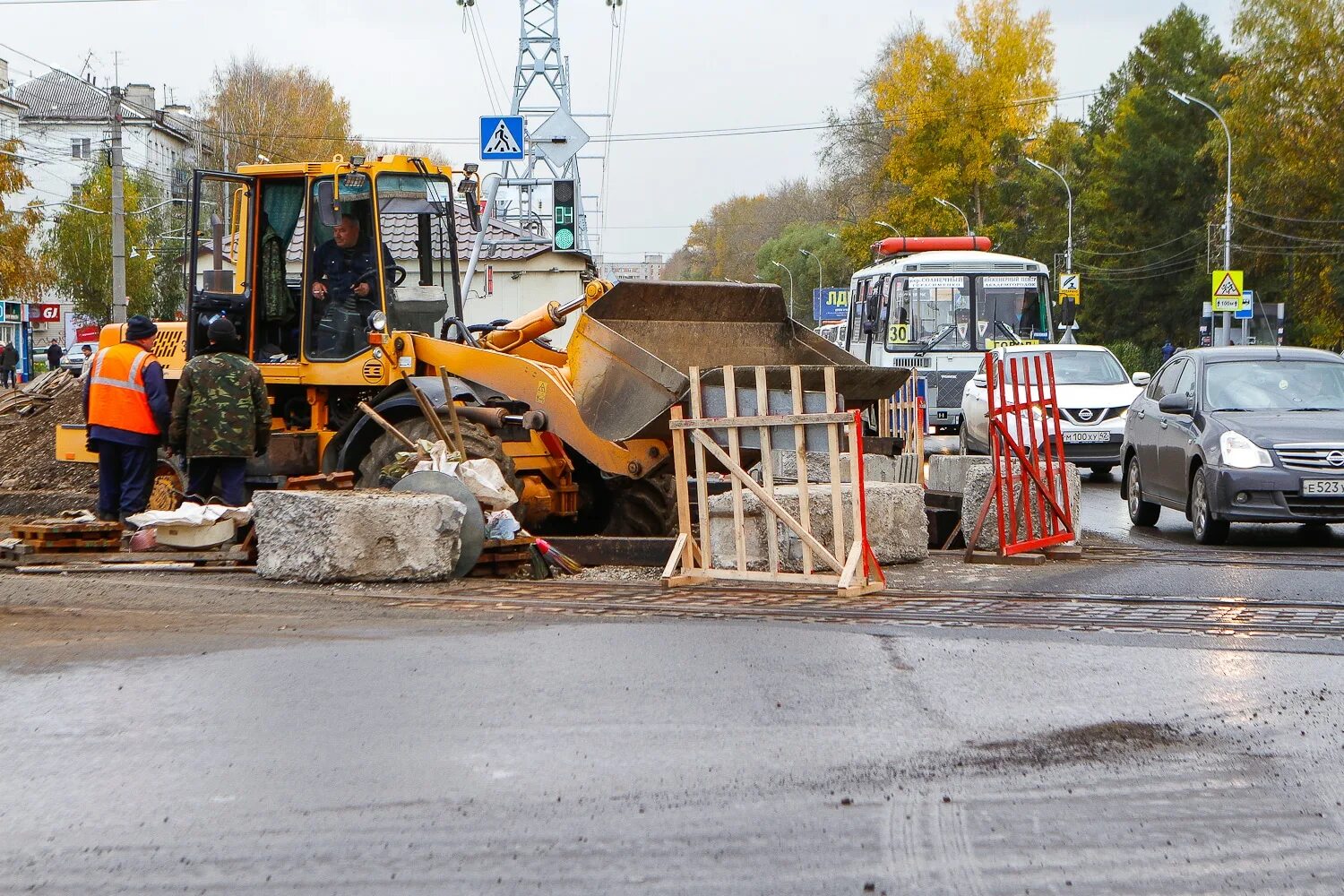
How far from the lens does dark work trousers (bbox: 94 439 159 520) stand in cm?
1275

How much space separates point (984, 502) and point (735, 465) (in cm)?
285

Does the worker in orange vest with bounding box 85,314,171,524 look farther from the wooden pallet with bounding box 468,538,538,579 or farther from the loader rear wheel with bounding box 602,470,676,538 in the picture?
the loader rear wheel with bounding box 602,470,676,538

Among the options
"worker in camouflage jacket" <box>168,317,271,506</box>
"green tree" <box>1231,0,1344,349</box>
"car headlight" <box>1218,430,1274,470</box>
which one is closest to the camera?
"worker in camouflage jacket" <box>168,317,271,506</box>

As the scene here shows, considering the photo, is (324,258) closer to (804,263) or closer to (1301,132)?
(1301,132)

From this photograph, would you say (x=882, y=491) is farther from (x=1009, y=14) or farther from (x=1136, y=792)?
(x=1009, y=14)

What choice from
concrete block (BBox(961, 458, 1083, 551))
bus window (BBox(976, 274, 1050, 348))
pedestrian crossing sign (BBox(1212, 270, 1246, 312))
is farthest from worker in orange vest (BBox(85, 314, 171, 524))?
pedestrian crossing sign (BBox(1212, 270, 1246, 312))

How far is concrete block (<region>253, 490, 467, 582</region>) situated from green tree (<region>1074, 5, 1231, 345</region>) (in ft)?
175

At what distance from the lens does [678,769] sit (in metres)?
5.61

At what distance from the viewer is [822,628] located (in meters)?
8.45

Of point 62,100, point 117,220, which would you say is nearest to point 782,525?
point 117,220

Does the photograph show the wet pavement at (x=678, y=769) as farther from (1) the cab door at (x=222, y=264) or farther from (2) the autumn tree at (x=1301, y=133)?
(2) the autumn tree at (x=1301, y=133)

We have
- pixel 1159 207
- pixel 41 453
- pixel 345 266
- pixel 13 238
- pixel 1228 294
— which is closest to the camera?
pixel 345 266

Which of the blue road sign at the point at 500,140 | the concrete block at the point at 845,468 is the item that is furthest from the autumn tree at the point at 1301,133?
the concrete block at the point at 845,468

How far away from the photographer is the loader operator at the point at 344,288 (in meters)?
12.4
